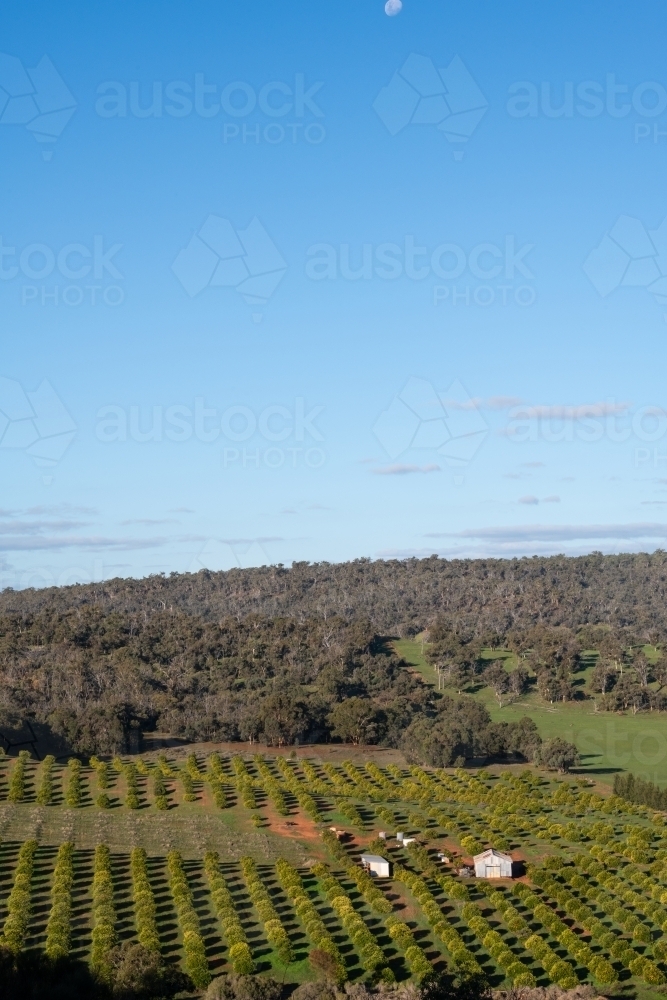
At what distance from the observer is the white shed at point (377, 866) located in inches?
1388

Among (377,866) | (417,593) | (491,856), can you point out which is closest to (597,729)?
(491,856)

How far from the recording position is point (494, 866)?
118 ft

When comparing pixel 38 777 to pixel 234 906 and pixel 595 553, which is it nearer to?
pixel 234 906

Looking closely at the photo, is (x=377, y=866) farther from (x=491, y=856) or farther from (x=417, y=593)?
(x=417, y=593)

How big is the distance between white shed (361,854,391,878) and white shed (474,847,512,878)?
319cm

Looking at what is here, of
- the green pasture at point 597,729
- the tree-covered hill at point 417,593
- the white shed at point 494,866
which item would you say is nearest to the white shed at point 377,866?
the white shed at point 494,866

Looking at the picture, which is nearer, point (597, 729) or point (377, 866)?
point (377, 866)

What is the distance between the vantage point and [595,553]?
155 m

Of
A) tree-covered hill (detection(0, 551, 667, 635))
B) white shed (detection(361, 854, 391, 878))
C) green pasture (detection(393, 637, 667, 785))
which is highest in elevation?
tree-covered hill (detection(0, 551, 667, 635))

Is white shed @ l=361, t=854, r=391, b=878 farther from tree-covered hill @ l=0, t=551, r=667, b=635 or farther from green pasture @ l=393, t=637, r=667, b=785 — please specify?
tree-covered hill @ l=0, t=551, r=667, b=635

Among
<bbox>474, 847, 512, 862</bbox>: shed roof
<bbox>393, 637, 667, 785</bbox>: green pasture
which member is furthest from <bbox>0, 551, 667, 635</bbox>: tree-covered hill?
<bbox>474, 847, 512, 862</bbox>: shed roof

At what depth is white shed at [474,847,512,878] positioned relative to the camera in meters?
35.8

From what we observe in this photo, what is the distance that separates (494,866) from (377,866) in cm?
411

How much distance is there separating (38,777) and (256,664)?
3957 cm
